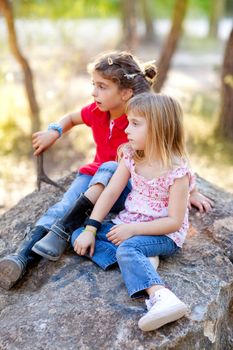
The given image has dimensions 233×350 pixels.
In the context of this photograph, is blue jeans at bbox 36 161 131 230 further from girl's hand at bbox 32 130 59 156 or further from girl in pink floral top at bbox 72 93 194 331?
girl's hand at bbox 32 130 59 156

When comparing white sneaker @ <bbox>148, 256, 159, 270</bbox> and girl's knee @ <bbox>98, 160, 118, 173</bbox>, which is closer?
white sneaker @ <bbox>148, 256, 159, 270</bbox>

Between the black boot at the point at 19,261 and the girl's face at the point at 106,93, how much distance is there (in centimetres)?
71

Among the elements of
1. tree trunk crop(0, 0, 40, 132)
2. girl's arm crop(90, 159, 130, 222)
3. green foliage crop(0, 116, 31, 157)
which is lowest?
green foliage crop(0, 116, 31, 157)

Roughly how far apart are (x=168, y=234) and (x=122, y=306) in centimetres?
43

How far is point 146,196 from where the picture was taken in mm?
2652

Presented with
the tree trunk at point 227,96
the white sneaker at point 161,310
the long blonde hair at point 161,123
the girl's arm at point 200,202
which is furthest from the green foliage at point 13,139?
the white sneaker at point 161,310

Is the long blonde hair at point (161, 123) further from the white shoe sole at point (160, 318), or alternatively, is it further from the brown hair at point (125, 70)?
the white shoe sole at point (160, 318)

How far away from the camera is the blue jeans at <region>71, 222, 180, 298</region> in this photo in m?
2.32

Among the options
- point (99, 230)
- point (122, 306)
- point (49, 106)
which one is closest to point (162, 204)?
point (99, 230)

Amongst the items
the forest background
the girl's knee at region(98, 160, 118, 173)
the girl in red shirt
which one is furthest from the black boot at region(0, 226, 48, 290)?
the forest background

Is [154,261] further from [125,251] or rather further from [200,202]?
[200,202]

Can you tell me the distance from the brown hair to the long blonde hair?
0.35 m

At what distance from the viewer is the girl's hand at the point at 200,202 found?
3156 mm

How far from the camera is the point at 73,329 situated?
2252 mm
